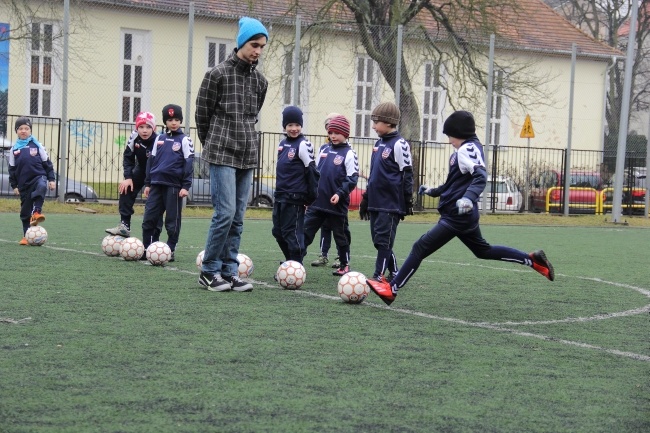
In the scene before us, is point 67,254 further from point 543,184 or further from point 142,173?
point 543,184

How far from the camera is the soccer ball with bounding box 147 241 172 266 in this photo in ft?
33.1

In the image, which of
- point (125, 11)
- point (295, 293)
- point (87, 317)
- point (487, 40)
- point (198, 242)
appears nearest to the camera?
point (87, 317)

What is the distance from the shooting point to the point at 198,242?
45.0 ft

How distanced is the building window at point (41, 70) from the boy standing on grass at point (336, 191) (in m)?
15.2

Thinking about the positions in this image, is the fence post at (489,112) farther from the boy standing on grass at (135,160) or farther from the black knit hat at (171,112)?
the black knit hat at (171,112)

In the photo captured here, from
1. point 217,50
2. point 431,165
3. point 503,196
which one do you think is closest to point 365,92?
point 431,165

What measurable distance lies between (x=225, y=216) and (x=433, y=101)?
71.8ft

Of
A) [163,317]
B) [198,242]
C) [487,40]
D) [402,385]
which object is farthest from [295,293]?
[487,40]

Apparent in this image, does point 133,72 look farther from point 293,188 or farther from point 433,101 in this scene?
point 293,188

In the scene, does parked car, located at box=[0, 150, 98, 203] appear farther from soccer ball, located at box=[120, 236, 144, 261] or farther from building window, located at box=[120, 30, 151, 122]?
soccer ball, located at box=[120, 236, 144, 261]

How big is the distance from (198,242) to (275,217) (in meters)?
4.09

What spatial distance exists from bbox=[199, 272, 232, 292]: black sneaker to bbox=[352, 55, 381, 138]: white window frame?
16888 mm

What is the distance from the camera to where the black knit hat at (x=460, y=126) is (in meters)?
7.90

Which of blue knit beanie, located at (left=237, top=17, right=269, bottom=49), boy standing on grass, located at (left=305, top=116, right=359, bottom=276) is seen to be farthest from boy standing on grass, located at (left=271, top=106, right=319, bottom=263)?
blue knit beanie, located at (left=237, top=17, right=269, bottom=49)
